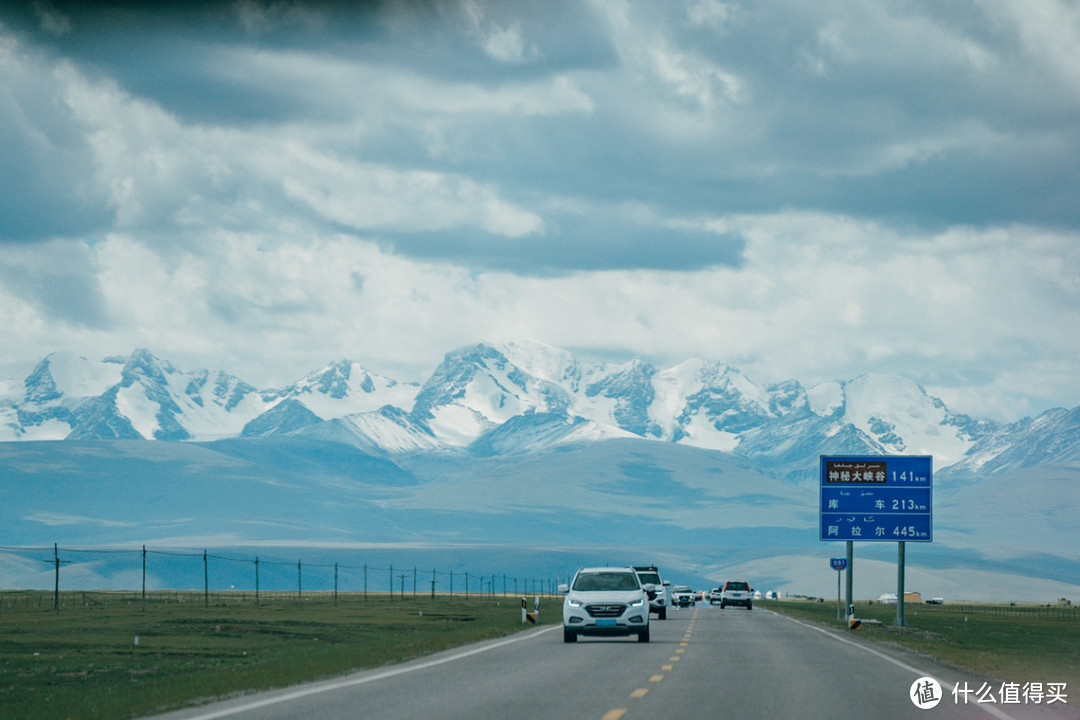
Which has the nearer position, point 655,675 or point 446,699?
point 446,699

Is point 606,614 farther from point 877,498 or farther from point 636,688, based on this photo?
point 877,498

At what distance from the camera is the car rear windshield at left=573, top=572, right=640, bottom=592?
130 ft

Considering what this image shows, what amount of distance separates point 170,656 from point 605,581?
11597 millimetres

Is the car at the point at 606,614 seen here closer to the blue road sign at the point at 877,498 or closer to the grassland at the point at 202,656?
the grassland at the point at 202,656

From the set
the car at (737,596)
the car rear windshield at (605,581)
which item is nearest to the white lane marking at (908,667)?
the car rear windshield at (605,581)

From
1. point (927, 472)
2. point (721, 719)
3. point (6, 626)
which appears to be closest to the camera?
point (721, 719)

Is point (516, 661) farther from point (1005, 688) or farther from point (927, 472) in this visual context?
point (927, 472)

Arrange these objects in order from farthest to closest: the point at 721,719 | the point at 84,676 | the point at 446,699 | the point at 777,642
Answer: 1. the point at 777,642
2. the point at 84,676
3. the point at 446,699
4. the point at 721,719

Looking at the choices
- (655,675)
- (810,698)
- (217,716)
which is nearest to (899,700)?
(810,698)

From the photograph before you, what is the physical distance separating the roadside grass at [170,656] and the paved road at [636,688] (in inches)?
53.1

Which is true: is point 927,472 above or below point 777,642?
above

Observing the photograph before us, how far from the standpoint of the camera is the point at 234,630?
51.4 metres

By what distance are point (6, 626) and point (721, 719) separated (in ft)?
142

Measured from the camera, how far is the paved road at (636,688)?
19.9 meters
